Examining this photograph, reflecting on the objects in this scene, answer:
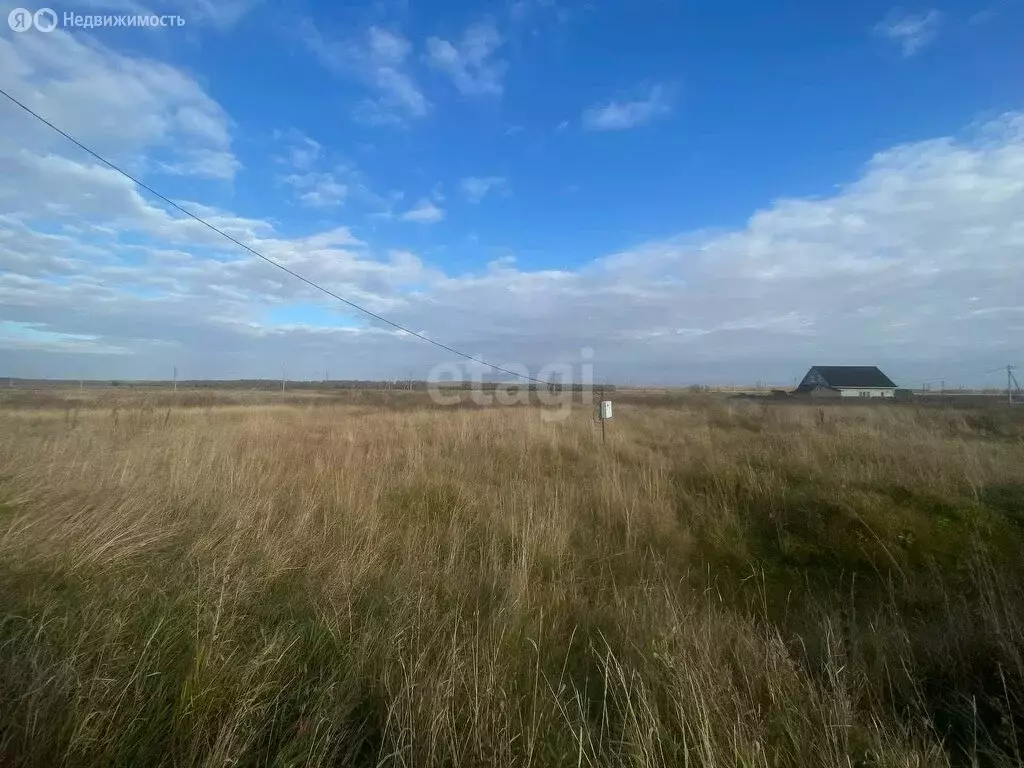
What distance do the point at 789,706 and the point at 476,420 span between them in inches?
519

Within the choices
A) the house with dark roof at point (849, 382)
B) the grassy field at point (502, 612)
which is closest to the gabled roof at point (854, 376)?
the house with dark roof at point (849, 382)

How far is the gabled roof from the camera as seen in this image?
44.5 meters

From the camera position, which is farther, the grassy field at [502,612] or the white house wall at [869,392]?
the white house wall at [869,392]

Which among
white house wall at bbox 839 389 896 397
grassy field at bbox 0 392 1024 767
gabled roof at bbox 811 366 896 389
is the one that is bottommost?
grassy field at bbox 0 392 1024 767

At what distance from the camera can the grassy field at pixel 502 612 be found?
1.95 m

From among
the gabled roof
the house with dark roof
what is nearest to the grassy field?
the house with dark roof

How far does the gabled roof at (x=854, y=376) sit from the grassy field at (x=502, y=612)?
45.0 meters

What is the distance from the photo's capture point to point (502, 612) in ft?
10.3

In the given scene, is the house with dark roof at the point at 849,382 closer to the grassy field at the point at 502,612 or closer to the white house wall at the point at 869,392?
the white house wall at the point at 869,392

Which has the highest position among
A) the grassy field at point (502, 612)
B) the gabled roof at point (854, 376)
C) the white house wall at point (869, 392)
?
the gabled roof at point (854, 376)

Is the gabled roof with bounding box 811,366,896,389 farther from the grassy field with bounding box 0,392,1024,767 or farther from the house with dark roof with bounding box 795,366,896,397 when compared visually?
the grassy field with bounding box 0,392,1024,767

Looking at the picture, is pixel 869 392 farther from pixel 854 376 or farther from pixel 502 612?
pixel 502 612

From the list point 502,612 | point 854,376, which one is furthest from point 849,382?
point 502,612

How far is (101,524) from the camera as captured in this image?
3666 mm
